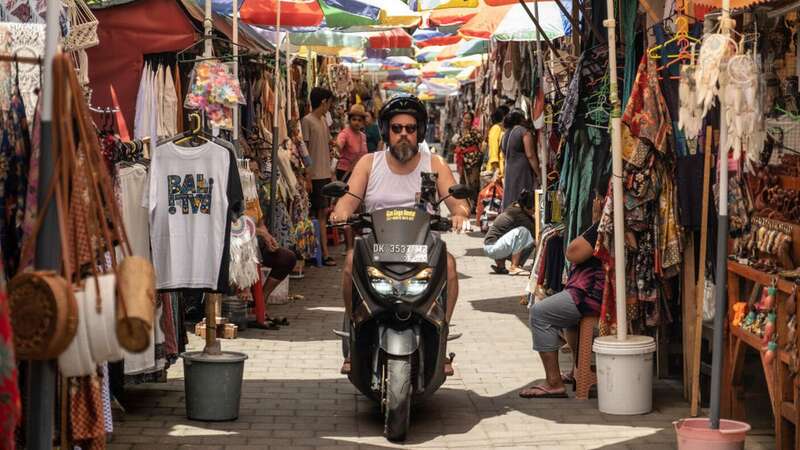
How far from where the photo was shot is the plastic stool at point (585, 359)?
28.2 feet

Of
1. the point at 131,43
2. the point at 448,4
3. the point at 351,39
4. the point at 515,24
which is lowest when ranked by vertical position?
the point at 131,43

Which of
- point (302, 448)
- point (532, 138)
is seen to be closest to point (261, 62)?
point (532, 138)

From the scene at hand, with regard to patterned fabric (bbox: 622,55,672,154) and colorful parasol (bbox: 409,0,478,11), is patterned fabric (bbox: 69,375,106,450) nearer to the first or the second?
patterned fabric (bbox: 622,55,672,154)

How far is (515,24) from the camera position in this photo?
40.1ft

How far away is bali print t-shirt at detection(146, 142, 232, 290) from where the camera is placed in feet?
26.0

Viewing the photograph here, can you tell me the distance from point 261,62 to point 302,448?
21.1 feet

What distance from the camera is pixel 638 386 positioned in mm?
8070

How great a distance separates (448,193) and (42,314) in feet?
14.4

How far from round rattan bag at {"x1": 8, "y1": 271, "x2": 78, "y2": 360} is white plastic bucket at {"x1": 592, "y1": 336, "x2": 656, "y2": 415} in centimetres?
478

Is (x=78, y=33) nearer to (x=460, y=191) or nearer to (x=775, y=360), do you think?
(x=460, y=191)

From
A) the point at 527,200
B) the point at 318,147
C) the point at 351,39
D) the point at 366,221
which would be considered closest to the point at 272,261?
the point at 366,221

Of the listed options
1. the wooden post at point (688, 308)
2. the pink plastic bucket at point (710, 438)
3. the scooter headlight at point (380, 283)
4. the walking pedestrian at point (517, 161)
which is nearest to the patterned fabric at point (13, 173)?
the scooter headlight at point (380, 283)

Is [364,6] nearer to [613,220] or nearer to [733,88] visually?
[613,220]

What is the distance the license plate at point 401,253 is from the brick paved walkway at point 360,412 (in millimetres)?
1049
